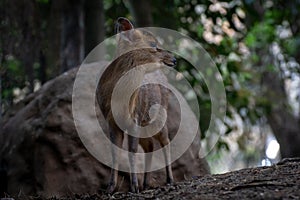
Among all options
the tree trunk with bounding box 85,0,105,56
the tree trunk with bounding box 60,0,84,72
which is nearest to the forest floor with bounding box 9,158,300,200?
the tree trunk with bounding box 60,0,84,72

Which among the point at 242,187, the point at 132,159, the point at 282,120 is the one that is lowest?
the point at 242,187

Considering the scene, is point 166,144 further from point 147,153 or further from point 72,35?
point 72,35

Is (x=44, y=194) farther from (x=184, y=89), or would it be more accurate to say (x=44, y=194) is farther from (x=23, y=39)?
(x=184, y=89)

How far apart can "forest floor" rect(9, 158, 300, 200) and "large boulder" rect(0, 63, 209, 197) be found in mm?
1104

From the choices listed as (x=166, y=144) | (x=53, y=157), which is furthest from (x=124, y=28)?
(x=53, y=157)

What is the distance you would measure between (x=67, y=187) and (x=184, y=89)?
5.35 m

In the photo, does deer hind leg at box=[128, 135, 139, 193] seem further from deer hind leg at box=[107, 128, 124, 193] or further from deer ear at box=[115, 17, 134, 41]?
deer ear at box=[115, 17, 134, 41]

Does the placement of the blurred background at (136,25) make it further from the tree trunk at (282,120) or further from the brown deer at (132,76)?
the brown deer at (132,76)

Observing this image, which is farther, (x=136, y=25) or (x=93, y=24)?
(x=136, y=25)

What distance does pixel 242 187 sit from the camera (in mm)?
5090

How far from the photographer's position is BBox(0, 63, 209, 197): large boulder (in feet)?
23.1

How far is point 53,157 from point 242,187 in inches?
107

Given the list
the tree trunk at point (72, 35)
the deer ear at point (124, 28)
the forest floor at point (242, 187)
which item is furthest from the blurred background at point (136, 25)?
the deer ear at point (124, 28)

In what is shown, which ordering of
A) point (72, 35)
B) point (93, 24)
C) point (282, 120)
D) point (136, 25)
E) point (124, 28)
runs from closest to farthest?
point (124, 28) < point (72, 35) < point (93, 24) < point (136, 25) < point (282, 120)
